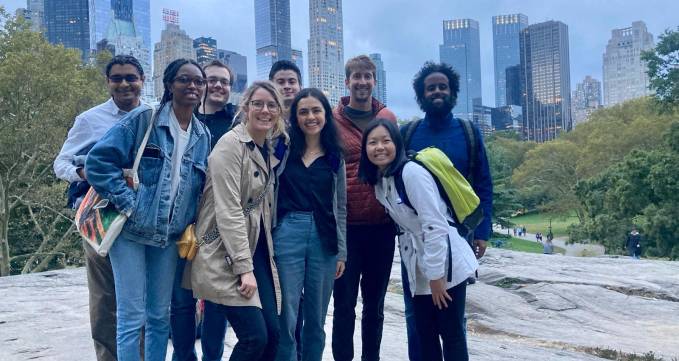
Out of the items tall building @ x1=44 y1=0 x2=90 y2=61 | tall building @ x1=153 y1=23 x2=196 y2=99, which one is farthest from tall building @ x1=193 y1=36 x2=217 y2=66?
tall building @ x1=44 y1=0 x2=90 y2=61

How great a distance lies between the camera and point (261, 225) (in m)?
3.33

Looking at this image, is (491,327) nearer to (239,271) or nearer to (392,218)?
(392,218)

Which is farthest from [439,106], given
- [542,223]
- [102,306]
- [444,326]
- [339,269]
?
[542,223]

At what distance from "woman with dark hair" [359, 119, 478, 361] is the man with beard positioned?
445 mm

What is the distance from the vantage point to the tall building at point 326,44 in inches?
6535

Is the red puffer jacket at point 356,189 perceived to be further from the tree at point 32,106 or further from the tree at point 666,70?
the tree at point 666,70

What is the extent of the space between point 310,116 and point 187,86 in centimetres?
78

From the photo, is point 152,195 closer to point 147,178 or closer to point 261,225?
point 147,178

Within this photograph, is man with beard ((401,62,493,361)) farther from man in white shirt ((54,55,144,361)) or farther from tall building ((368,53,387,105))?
man in white shirt ((54,55,144,361))

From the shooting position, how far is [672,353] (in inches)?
268

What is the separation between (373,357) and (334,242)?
1.07 metres

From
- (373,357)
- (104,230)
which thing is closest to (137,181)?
(104,230)

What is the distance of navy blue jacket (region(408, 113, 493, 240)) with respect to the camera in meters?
4.03

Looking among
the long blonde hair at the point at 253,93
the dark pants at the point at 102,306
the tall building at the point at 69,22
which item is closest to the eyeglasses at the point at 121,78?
the long blonde hair at the point at 253,93
